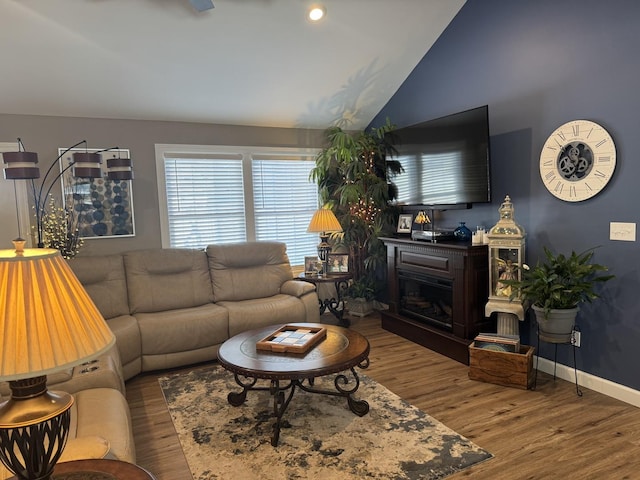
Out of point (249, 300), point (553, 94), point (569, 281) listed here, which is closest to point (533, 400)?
point (569, 281)

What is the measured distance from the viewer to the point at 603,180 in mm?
3074

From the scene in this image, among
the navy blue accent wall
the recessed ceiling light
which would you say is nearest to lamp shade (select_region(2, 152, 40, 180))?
the recessed ceiling light

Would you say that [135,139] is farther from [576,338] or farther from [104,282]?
[576,338]

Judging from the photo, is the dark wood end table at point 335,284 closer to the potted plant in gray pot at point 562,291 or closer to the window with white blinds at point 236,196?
the window with white blinds at point 236,196

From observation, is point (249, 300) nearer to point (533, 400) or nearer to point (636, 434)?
point (533, 400)

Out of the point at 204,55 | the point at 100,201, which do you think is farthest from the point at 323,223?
the point at 100,201

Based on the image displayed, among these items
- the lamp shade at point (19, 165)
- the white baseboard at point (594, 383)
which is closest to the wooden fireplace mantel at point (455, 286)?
the white baseboard at point (594, 383)

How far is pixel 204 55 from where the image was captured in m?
3.99

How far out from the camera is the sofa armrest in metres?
4.39

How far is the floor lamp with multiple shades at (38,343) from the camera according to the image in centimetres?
103

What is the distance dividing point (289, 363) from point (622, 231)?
2.41 metres

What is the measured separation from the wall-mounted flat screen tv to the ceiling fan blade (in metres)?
2.23

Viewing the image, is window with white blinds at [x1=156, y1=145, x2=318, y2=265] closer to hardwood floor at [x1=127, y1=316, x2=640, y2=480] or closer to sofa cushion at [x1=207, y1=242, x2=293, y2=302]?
sofa cushion at [x1=207, y1=242, x2=293, y2=302]

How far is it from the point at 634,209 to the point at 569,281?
651 mm
